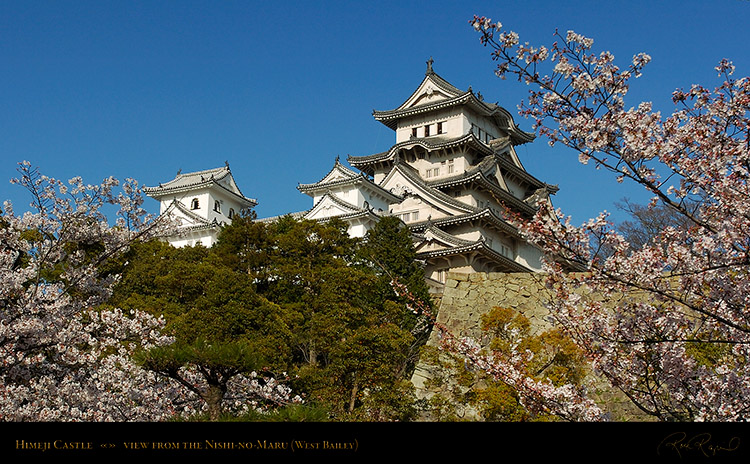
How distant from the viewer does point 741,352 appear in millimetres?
6129

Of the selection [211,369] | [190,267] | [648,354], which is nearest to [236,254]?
[190,267]

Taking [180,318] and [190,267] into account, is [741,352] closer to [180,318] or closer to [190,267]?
[180,318]

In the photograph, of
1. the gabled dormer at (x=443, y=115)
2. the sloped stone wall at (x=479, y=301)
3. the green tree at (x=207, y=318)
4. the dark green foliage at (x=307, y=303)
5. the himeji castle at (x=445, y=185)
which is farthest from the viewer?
the gabled dormer at (x=443, y=115)

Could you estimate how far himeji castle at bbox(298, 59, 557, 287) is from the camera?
34.5 m

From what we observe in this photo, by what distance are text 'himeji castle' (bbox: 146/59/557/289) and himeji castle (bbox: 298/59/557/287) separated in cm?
6

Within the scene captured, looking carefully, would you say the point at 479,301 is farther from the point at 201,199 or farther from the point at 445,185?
the point at 201,199

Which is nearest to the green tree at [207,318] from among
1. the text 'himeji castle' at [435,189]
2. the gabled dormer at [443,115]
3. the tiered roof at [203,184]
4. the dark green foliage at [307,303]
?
the dark green foliage at [307,303]

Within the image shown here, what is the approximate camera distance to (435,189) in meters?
38.4

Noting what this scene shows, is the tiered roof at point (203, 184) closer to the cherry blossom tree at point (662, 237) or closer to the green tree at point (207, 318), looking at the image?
the green tree at point (207, 318)

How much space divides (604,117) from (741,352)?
2431 mm

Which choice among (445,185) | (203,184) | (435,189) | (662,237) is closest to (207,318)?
(662,237)
